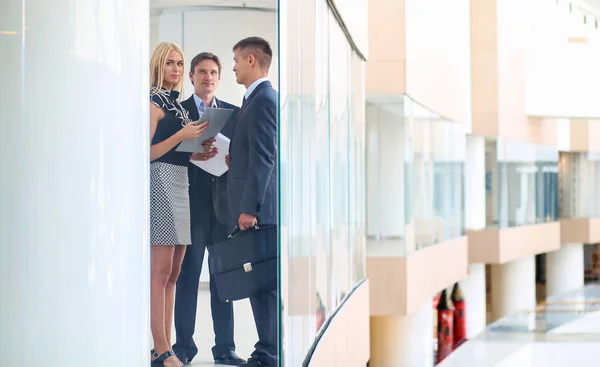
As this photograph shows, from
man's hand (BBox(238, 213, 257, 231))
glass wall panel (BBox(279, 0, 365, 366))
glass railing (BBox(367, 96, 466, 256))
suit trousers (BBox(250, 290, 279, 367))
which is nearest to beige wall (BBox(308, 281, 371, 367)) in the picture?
glass wall panel (BBox(279, 0, 365, 366))

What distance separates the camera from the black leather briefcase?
4492mm

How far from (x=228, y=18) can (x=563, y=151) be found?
30.3 meters

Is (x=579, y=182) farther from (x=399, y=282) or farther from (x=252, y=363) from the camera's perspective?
(x=252, y=363)

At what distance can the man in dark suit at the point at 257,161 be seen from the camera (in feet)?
14.7

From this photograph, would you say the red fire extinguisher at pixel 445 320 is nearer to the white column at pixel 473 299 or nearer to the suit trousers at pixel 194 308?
the white column at pixel 473 299

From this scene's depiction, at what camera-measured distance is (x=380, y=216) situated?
591 inches

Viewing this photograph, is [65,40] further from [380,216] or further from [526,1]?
[526,1]

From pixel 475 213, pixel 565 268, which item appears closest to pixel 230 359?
pixel 475 213

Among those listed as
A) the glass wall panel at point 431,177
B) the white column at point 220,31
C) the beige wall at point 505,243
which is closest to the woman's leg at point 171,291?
the white column at point 220,31

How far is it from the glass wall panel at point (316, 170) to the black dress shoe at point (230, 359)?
Result: 0.62m

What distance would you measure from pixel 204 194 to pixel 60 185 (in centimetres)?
223

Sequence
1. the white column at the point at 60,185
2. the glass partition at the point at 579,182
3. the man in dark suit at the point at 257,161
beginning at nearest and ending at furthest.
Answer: the white column at the point at 60,185 → the man in dark suit at the point at 257,161 → the glass partition at the point at 579,182

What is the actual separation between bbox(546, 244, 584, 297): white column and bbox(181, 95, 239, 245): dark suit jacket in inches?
1195

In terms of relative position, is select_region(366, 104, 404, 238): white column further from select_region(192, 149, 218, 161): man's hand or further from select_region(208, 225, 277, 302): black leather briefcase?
select_region(192, 149, 218, 161): man's hand
